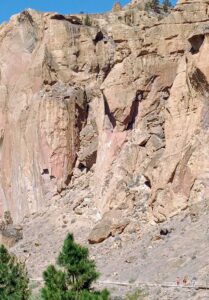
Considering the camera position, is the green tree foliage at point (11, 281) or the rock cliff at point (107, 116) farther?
the rock cliff at point (107, 116)

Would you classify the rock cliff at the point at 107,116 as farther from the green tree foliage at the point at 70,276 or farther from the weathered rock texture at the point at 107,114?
the green tree foliage at the point at 70,276

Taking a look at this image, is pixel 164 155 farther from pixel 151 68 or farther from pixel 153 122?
pixel 151 68

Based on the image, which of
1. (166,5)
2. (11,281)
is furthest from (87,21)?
(11,281)

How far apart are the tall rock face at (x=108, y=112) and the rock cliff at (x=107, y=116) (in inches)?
3.1

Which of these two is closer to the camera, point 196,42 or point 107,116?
point 196,42

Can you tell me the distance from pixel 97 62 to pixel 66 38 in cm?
307

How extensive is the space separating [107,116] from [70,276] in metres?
A: 22.3

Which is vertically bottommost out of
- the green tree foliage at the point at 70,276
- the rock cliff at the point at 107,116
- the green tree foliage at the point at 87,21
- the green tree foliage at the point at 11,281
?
the green tree foliage at the point at 11,281

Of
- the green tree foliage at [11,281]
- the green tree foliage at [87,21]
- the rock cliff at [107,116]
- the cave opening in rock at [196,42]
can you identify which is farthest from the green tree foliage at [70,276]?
the green tree foliage at [87,21]

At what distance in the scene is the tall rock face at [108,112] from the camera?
39.1 meters

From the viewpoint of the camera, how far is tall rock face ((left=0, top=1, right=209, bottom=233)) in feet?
128

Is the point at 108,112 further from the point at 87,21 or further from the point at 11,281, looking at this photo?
the point at 11,281

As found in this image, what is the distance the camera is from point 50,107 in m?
53.1

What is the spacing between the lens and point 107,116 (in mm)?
47469
